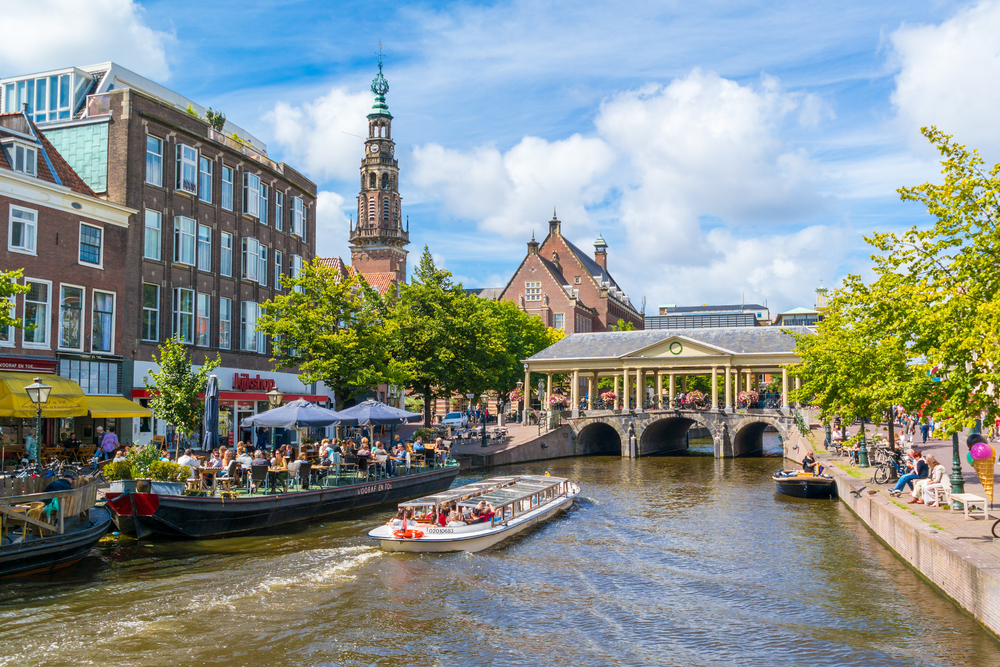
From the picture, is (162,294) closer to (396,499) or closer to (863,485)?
(396,499)

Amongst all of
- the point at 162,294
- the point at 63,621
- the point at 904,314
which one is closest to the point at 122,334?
the point at 162,294

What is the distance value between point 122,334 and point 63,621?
71.0 feet

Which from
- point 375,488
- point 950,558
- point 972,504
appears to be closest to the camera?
point 950,558

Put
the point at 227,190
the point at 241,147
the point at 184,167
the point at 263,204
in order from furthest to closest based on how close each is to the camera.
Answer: the point at 263,204, the point at 241,147, the point at 227,190, the point at 184,167

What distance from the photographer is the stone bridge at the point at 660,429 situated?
5862cm

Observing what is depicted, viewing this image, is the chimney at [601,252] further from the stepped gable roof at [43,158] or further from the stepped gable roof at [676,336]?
the stepped gable roof at [43,158]

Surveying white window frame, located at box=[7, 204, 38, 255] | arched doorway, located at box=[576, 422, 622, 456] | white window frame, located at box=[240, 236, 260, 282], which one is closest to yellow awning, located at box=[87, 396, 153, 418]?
white window frame, located at box=[7, 204, 38, 255]

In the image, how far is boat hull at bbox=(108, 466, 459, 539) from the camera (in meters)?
22.4

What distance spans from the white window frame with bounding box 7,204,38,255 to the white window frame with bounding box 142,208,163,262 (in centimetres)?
546

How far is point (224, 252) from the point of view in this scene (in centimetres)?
4194

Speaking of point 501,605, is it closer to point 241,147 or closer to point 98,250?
point 98,250

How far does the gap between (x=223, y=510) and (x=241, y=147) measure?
25662 millimetres

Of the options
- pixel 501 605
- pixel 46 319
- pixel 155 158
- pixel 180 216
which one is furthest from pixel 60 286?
pixel 501 605

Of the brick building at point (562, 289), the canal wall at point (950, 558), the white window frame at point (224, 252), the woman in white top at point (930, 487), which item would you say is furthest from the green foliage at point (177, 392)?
the brick building at point (562, 289)
